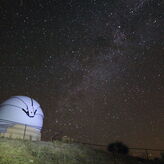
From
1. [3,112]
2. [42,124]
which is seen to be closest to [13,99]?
[3,112]

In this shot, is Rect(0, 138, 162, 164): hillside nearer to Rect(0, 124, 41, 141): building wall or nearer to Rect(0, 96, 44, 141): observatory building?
Rect(0, 124, 41, 141): building wall

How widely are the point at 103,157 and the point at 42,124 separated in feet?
32.8

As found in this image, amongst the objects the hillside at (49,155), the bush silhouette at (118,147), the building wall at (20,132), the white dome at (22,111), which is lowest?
the hillside at (49,155)

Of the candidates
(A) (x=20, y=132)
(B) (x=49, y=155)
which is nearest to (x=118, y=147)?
(A) (x=20, y=132)

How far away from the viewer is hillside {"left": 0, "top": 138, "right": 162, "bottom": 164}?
16250 mm

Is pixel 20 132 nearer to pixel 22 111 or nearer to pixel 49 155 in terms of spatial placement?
pixel 22 111

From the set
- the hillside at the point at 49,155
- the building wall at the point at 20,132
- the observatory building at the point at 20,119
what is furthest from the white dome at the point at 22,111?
the hillside at the point at 49,155

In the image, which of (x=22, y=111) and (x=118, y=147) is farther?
(x=118, y=147)

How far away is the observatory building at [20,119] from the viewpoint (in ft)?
84.6

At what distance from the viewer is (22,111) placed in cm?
2708

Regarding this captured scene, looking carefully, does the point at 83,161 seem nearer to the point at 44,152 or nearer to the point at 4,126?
the point at 44,152

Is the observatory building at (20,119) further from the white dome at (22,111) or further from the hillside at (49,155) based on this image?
the hillside at (49,155)

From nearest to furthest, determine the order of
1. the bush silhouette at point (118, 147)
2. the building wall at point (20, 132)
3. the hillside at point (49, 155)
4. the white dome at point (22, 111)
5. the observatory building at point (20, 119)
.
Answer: the hillside at point (49, 155)
the building wall at point (20, 132)
the observatory building at point (20, 119)
the white dome at point (22, 111)
the bush silhouette at point (118, 147)

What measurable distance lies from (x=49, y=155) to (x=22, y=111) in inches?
391
